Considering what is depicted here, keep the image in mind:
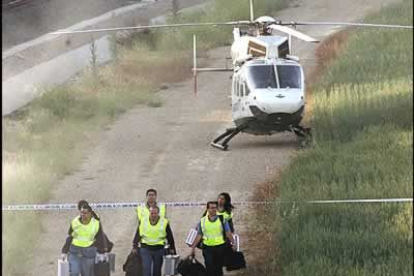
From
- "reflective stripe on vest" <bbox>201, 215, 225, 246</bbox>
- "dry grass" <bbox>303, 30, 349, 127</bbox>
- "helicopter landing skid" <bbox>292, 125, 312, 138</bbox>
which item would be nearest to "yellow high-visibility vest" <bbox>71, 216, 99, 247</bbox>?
"reflective stripe on vest" <bbox>201, 215, 225, 246</bbox>

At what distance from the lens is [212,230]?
31.8 feet

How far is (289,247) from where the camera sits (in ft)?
33.7

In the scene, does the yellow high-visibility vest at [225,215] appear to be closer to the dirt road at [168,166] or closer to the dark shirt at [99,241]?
the dark shirt at [99,241]

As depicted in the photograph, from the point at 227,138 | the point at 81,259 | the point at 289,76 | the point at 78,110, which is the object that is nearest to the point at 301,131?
the point at 289,76

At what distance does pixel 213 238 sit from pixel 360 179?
6.89 ft

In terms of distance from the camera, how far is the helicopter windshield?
1555cm

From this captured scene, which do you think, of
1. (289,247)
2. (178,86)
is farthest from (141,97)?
A: (289,247)

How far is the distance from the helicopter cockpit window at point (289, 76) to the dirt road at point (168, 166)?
1.15 m

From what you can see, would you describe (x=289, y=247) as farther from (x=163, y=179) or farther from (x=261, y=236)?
(x=163, y=179)

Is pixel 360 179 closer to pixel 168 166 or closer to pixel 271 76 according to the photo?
pixel 271 76

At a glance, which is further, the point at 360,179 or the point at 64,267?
the point at 360,179

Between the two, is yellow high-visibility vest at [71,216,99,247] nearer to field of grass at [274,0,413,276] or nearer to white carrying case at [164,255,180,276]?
white carrying case at [164,255,180,276]

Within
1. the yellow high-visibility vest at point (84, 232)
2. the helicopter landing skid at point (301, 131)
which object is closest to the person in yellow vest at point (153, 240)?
the yellow high-visibility vest at point (84, 232)

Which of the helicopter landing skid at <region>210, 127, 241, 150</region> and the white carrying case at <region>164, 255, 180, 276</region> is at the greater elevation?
the helicopter landing skid at <region>210, 127, 241, 150</region>
